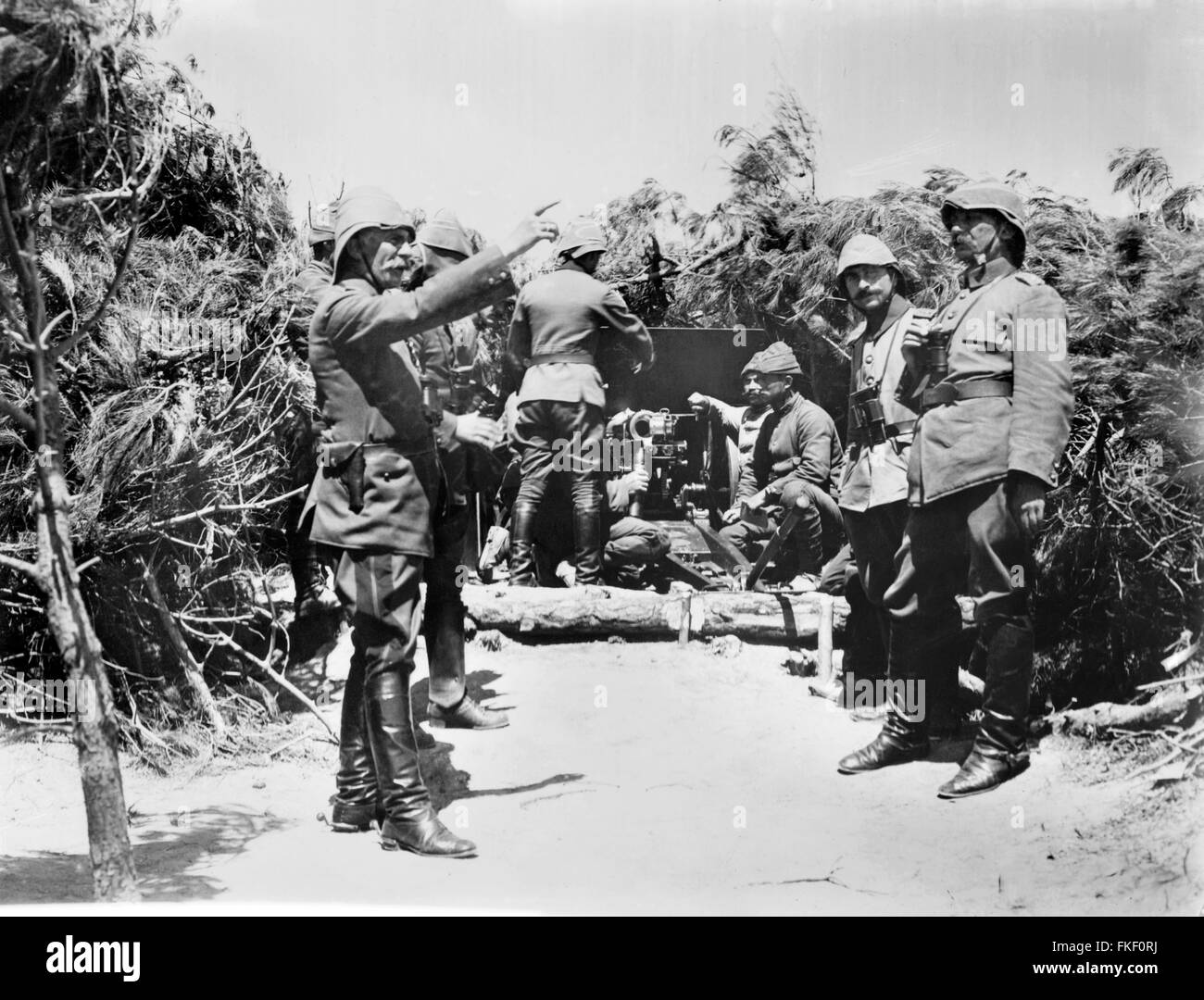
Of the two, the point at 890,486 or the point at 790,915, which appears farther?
the point at 890,486

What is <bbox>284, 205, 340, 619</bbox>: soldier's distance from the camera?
5797 mm

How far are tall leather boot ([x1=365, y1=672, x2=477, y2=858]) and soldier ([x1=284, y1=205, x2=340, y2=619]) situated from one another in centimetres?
153

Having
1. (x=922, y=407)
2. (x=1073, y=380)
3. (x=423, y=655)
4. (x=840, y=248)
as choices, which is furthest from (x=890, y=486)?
(x=423, y=655)

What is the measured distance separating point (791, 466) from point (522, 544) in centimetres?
155

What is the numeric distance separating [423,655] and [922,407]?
2.39 m

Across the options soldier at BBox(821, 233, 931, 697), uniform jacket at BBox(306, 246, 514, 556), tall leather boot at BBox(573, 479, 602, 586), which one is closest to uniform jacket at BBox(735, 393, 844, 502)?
tall leather boot at BBox(573, 479, 602, 586)

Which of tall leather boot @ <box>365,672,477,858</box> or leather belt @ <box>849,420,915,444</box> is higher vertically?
leather belt @ <box>849,420,915,444</box>

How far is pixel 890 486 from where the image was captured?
17.2ft

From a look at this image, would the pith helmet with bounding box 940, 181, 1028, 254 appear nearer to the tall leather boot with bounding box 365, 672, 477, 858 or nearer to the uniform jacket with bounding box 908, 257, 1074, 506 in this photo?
the uniform jacket with bounding box 908, 257, 1074, 506

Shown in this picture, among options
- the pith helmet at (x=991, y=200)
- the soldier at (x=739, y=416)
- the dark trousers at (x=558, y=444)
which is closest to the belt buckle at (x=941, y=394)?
the pith helmet at (x=991, y=200)

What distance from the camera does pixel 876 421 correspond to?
17.4ft

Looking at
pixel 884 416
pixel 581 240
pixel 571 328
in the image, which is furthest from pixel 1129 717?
pixel 581 240
